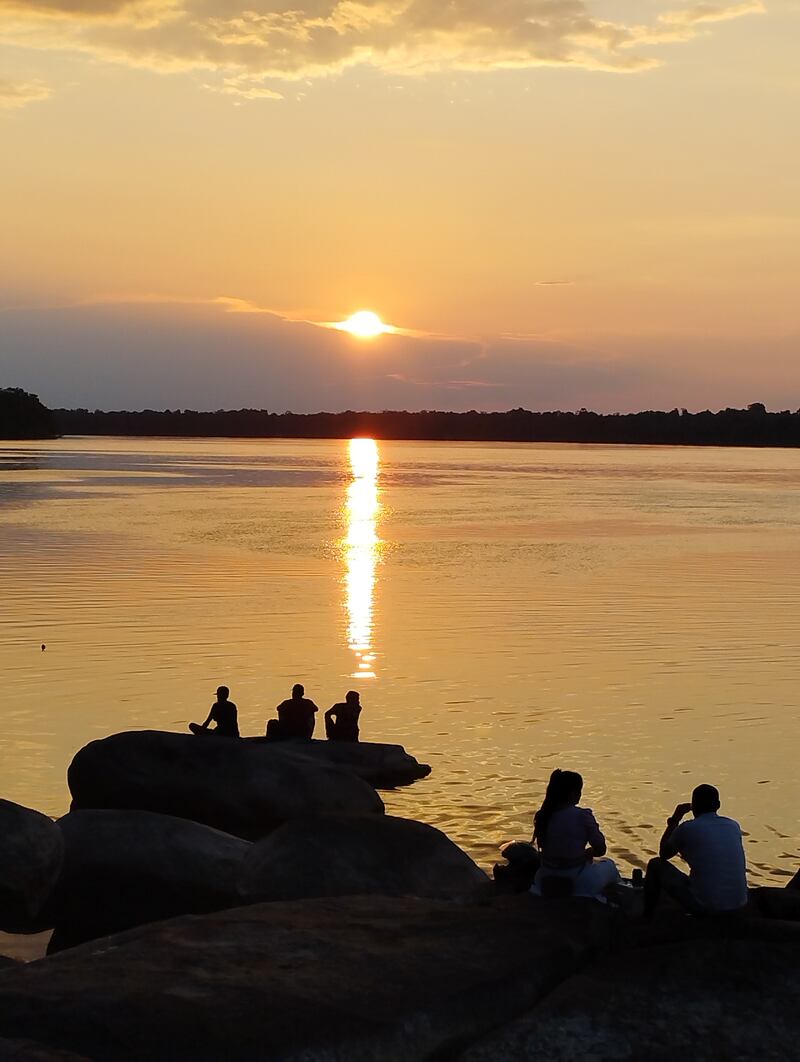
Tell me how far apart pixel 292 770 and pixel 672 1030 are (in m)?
10.4

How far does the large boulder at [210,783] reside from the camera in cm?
1862

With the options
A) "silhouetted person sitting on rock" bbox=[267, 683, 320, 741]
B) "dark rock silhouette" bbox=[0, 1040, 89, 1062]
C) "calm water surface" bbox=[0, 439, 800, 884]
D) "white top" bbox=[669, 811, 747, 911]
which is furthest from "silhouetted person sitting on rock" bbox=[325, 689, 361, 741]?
"dark rock silhouette" bbox=[0, 1040, 89, 1062]

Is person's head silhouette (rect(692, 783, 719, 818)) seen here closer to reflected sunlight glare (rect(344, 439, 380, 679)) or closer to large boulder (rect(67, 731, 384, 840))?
large boulder (rect(67, 731, 384, 840))

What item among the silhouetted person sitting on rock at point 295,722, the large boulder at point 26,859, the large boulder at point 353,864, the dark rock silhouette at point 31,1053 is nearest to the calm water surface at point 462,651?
the silhouetted person sitting on rock at point 295,722

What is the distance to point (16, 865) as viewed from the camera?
1399 centimetres

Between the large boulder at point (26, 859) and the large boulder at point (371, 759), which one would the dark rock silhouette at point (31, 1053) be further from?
the large boulder at point (371, 759)

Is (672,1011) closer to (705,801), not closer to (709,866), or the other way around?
(709,866)

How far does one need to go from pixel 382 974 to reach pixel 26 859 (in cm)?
563

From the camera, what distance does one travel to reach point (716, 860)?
10.8 m

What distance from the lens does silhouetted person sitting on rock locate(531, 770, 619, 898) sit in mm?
11672

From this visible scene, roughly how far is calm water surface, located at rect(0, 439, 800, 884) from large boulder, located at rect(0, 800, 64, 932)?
21.0ft

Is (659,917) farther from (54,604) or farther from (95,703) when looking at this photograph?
(54,604)

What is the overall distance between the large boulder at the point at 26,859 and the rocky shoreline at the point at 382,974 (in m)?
0.02

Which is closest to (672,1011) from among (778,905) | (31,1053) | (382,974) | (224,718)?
(382,974)
